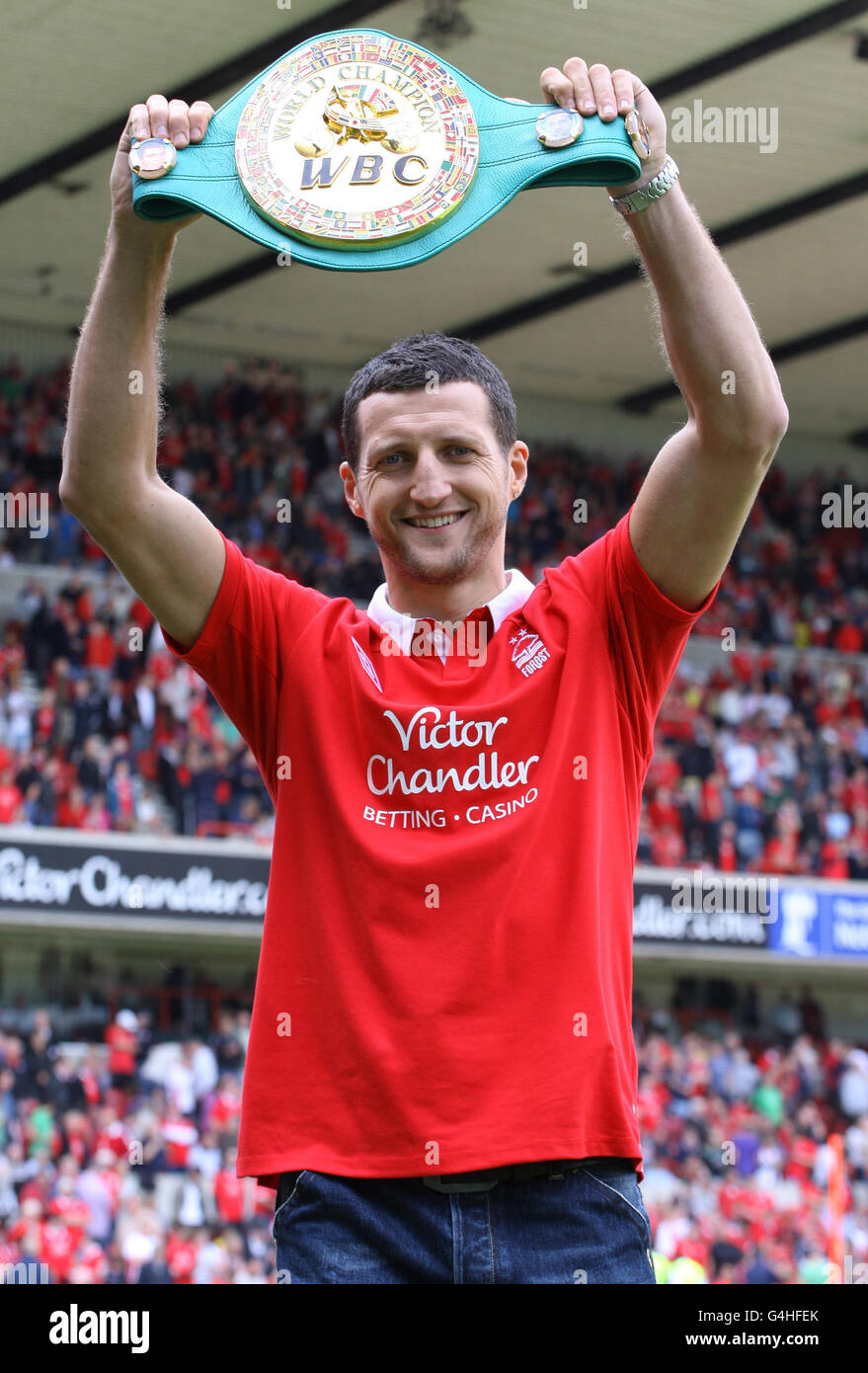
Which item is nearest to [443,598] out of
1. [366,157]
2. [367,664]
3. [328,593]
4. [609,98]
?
[367,664]

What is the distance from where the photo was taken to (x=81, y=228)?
61.7 feet

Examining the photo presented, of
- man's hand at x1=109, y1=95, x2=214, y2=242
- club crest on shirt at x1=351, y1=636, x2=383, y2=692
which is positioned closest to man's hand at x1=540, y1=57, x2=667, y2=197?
man's hand at x1=109, y1=95, x2=214, y2=242

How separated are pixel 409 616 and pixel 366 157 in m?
0.70

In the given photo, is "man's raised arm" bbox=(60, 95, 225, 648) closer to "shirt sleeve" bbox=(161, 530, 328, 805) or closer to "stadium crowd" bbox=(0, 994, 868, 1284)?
"shirt sleeve" bbox=(161, 530, 328, 805)

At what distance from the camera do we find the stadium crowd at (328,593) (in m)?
16.6

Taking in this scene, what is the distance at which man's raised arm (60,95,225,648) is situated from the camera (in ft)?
8.78

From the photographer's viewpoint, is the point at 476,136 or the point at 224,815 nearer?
the point at 476,136

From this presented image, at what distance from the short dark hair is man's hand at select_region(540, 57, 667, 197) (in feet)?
1.17

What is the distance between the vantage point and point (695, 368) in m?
2.66

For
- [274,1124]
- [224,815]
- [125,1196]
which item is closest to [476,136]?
[274,1124]

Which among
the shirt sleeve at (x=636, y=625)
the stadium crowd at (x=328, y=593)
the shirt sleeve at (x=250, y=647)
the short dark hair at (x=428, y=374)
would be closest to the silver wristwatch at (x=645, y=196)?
the short dark hair at (x=428, y=374)

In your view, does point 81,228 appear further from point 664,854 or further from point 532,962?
point 532,962

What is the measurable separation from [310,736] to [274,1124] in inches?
22.4

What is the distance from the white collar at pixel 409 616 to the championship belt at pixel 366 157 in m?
0.54
